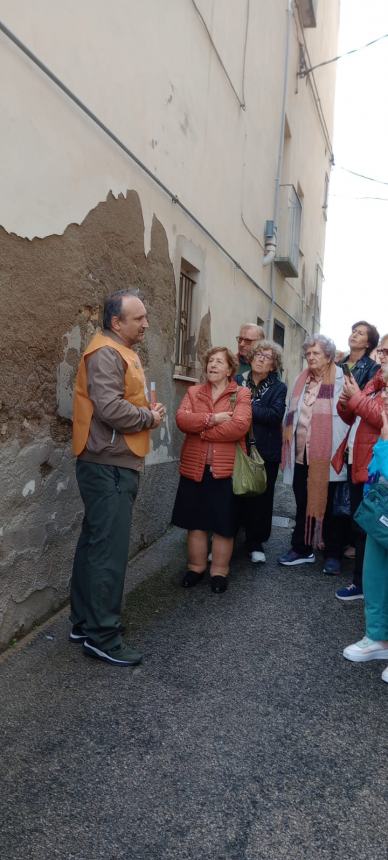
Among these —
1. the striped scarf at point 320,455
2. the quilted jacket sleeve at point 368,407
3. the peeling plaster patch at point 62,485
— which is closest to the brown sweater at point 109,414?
the peeling plaster patch at point 62,485

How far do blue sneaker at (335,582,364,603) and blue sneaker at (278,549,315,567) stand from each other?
0.65 meters

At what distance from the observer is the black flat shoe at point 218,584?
13.7 feet

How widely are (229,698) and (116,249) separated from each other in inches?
102

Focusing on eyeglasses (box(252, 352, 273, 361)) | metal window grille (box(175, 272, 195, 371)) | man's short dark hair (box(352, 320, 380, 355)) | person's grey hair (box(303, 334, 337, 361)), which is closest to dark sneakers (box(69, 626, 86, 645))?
eyeglasses (box(252, 352, 273, 361))

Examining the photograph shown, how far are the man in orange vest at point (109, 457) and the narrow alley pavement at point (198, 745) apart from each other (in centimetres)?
24

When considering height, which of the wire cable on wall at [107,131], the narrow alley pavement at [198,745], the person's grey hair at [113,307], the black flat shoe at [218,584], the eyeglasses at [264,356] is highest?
the wire cable on wall at [107,131]

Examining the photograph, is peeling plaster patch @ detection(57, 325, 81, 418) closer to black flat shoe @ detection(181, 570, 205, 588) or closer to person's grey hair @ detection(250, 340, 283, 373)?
black flat shoe @ detection(181, 570, 205, 588)

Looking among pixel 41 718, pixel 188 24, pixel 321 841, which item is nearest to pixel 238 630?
pixel 41 718

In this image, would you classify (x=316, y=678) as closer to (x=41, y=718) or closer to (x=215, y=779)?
(x=215, y=779)

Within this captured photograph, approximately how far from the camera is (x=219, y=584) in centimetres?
420

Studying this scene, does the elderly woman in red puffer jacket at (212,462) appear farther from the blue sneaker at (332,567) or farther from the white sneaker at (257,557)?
the blue sneaker at (332,567)

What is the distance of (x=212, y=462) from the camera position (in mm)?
4199

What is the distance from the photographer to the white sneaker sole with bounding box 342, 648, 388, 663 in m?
3.29

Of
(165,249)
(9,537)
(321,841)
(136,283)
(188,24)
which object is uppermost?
(188,24)
